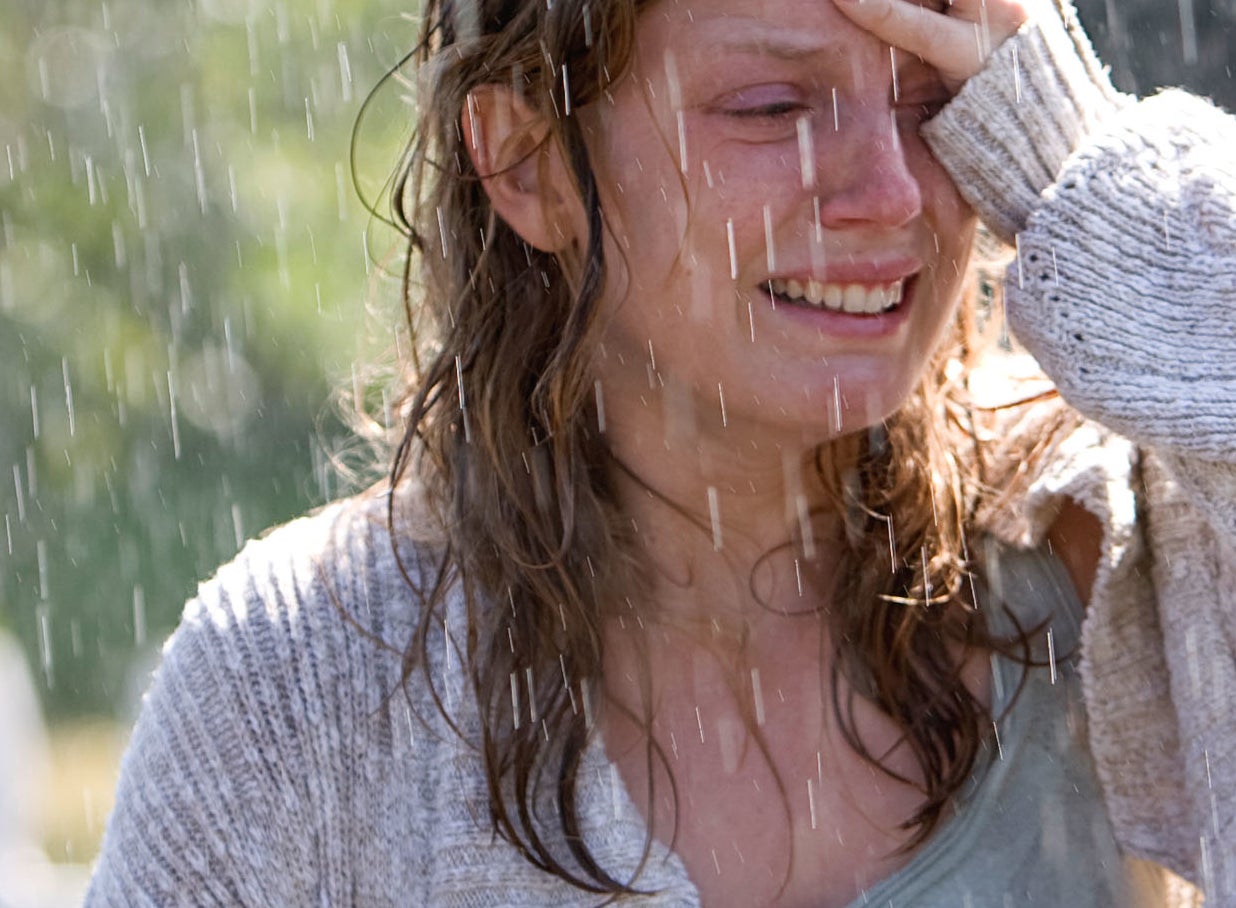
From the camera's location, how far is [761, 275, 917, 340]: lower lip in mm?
2154

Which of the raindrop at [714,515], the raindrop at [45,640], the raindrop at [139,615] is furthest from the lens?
the raindrop at [45,640]

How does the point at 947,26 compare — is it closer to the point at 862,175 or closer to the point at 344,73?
the point at 862,175

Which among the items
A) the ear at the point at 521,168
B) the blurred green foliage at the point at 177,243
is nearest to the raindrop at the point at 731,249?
the ear at the point at 521,168

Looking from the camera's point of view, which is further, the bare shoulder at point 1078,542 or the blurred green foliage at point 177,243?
the blurred green foliage at point 177,243

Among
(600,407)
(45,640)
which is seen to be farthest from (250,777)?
(45,640)

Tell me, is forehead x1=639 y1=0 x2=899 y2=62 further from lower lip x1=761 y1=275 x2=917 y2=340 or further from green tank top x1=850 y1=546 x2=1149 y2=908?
green tank top x1=850 y1=546 x2=1149 y2=908

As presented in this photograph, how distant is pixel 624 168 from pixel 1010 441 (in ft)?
2.22

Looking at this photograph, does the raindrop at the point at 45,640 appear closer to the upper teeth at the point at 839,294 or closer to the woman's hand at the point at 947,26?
the upper teeth at the point at 839,294

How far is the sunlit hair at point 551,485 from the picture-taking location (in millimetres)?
2191

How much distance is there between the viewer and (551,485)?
94.1 inches

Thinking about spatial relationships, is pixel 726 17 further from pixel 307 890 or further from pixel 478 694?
pixel 307 890

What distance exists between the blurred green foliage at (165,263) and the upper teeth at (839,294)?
19.3ft

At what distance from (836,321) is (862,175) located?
0.59 feet

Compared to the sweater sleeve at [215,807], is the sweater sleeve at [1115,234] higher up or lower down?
higher up
